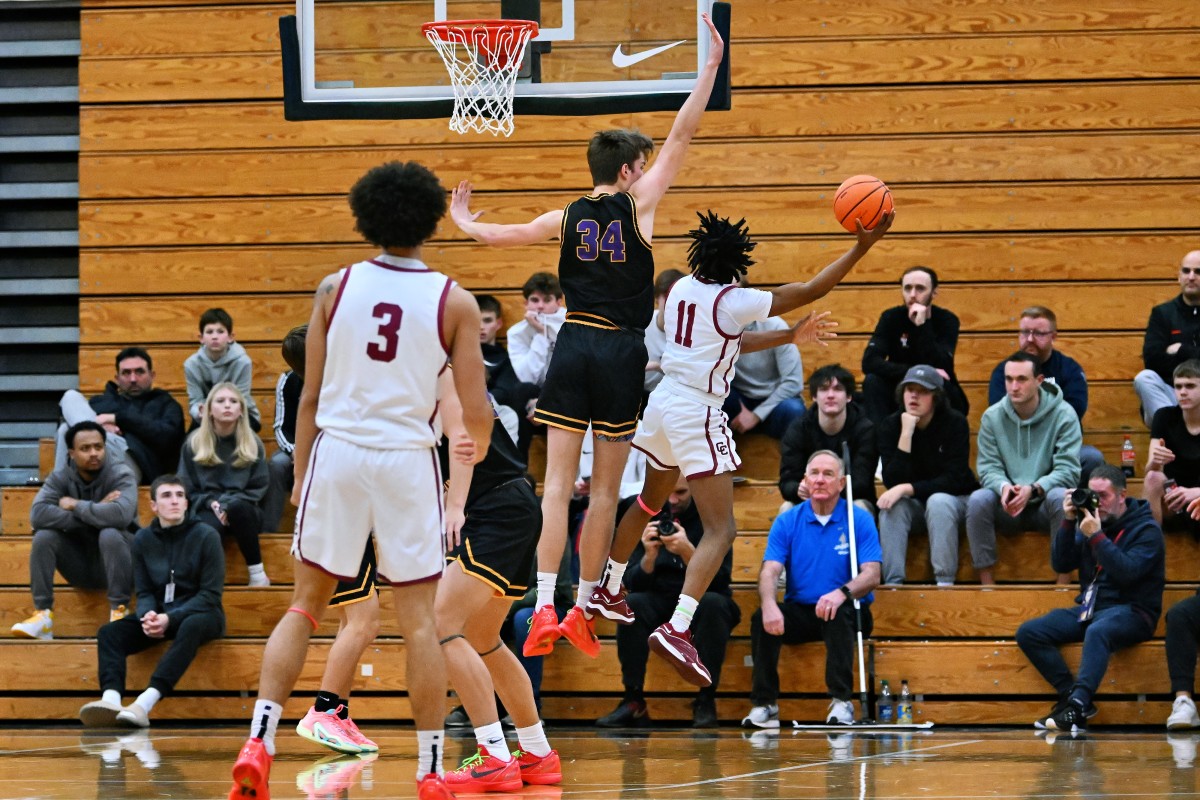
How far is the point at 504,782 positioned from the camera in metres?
6.34

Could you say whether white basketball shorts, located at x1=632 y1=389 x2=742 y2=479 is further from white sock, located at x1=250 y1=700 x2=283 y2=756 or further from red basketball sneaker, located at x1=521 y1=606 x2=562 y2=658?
white sock, located at x1=250 y1=700 x2=283 y2=756

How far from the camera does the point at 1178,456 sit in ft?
33.1

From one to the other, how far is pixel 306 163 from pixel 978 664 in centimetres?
666

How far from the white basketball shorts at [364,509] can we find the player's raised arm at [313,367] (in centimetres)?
7

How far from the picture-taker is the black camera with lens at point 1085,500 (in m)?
9.37

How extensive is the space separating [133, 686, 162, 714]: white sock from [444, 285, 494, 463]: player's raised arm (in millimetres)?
5190

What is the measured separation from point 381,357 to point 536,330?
6.15m

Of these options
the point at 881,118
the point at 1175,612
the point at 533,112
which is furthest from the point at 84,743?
the point at 881,118

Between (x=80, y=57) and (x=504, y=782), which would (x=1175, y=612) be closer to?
(x=504, y=782)

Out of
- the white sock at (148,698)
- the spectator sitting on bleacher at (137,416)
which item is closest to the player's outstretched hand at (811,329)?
the white sock at (148,698)

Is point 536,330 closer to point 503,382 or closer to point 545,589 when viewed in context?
point 503,382

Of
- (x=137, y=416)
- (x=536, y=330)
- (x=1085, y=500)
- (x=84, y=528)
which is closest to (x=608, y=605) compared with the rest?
(x=1085, y=500)

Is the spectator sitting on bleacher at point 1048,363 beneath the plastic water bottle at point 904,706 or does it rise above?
above

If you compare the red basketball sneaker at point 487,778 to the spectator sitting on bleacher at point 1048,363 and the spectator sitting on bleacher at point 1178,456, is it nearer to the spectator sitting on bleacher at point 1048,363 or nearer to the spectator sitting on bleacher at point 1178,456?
the spectator sitting on bleacher at point 1178,456
